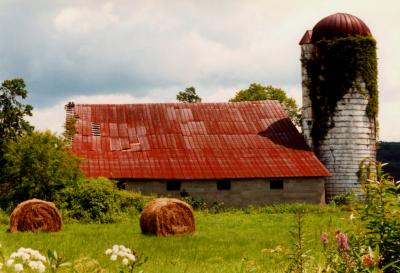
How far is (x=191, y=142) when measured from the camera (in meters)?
32.0

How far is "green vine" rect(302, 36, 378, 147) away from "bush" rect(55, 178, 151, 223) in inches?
530

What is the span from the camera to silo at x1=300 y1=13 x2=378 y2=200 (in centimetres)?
3231

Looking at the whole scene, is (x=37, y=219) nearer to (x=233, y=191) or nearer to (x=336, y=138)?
(x=233, y=191)

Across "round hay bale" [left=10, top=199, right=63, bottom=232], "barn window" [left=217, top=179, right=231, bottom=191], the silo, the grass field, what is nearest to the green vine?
the silo

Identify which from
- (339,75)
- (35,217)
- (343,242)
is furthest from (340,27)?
(343,242)

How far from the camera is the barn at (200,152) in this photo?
29.2m

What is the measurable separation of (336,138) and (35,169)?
16.7 m

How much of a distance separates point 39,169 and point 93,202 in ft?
8.70

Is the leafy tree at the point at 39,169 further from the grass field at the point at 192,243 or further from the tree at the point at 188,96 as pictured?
the tree at the point at 188,96

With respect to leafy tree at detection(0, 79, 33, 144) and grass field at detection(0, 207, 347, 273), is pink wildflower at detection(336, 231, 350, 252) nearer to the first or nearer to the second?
grass field at detection(0, 207, 347, 273)

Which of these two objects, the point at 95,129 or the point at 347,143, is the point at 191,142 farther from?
the point at 347,143

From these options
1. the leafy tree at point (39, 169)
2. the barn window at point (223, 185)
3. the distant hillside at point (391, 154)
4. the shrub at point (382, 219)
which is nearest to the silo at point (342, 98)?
the barn window at point (223, 185)

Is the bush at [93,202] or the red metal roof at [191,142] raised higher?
the red metal roof at [191,142]

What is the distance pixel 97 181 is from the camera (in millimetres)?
24734
